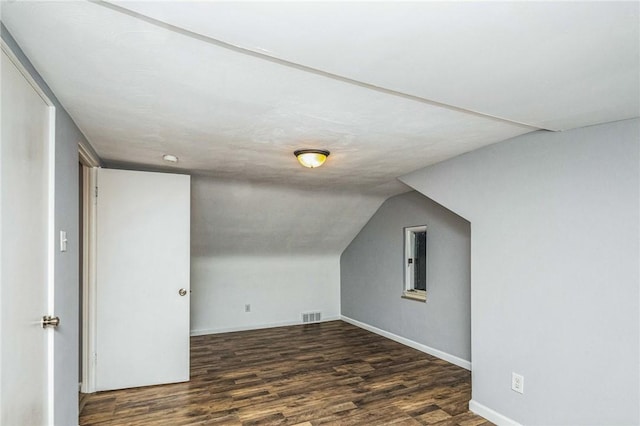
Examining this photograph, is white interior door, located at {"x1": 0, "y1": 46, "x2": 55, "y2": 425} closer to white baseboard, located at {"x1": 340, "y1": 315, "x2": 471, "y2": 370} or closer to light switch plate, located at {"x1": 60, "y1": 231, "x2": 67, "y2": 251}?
light switch plate, located at {"x1": 60, "y1": 231, "x2": 67, "y2": 251}

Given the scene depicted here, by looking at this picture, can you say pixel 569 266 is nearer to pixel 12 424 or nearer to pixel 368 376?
pixel 368 376

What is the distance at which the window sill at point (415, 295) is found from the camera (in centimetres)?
481

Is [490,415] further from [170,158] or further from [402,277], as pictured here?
[170,158]

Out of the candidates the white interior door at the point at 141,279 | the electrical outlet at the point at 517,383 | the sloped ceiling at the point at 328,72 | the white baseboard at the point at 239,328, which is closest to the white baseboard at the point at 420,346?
the white baseboard at the point at 239,328

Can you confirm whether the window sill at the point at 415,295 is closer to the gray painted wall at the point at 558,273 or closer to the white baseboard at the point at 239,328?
the gray painted wall at the point at 558,273

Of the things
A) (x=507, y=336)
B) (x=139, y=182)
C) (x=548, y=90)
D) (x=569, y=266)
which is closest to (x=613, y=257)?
(x=569, y=266)

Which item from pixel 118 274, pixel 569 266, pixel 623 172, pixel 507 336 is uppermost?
pixel 623 172

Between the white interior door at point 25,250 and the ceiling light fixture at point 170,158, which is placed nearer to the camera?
the white interior door at point 25,250

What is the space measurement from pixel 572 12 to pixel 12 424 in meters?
2.43

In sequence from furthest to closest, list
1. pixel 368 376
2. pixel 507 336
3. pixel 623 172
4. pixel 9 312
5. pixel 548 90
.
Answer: pixel 368 376 → pixel 507 336 → pixel 623 172 → pixel 548 90 → pixel 9 312

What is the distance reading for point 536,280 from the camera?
2662mm

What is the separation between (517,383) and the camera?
275 centimetres

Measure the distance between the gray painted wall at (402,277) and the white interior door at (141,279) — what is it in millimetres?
2825

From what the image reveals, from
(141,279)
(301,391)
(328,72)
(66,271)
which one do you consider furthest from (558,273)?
(141,279)
